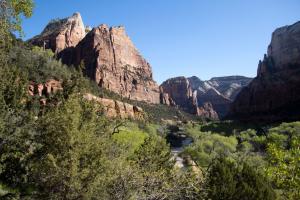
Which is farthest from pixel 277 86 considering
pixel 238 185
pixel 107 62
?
pixel 238 185

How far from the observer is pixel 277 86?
166 metres

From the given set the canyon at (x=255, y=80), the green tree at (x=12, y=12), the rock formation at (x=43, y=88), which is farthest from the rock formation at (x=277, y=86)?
the green tree at (x=12, y=12)

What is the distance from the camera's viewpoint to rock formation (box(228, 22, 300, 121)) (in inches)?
6132

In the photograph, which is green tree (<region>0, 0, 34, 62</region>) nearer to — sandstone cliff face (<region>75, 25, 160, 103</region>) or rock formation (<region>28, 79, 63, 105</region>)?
rock formation (<region>28, 79, 63, 105</region>)

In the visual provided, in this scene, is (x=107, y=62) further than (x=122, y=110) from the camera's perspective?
Yes

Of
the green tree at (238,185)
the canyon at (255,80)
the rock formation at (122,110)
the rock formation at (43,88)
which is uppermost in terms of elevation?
the canyon at (255,80)

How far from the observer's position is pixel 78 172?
14828 mm

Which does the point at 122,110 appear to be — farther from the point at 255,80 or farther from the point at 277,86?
the point at 255,80

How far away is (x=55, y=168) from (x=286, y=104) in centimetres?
15945

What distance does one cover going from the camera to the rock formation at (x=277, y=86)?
156 meters

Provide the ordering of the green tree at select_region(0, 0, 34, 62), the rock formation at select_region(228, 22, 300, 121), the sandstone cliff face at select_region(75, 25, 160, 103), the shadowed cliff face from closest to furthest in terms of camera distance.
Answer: the green tree at select_region(0, 0, 34, 62) → the rock formation at select_region(228, 22, 300, 121) → the sandstone cliff face at select_region(75, 25, 160, 103) → the shadowed cliff face

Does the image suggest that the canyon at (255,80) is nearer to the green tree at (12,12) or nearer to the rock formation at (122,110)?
the rock formation at (122,110)

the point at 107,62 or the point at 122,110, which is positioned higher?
the point at 107,62

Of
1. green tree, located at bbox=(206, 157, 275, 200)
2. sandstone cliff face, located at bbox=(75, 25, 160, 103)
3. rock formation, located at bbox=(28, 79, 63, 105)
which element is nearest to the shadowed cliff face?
sandstone cliff face, located at bbox=(75, 25, 160, 103)
